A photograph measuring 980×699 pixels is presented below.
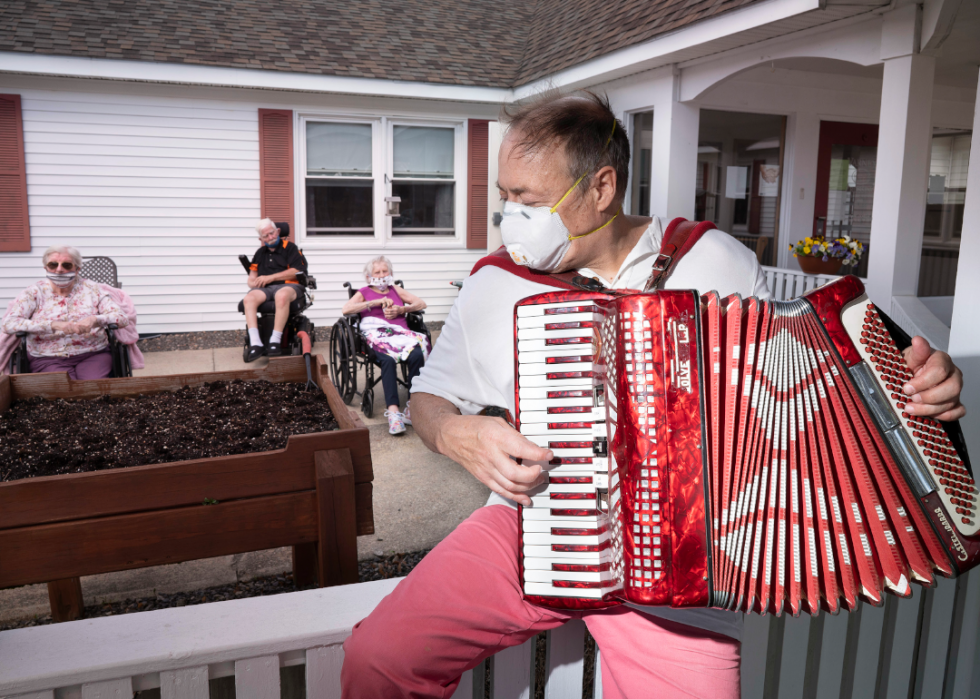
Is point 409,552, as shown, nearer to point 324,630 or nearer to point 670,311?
point 324,630

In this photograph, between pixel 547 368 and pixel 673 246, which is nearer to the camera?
pixel 547 368

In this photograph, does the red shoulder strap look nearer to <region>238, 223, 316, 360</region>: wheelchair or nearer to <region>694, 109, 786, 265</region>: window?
<region>238, 223, 316, 360</region>: wheelchair

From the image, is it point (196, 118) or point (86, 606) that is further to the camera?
point (196, 118)

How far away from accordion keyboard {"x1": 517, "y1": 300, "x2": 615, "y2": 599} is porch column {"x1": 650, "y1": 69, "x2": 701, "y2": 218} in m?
5.60

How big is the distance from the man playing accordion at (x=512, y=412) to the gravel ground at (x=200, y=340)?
601cm

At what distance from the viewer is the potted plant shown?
6082 mm

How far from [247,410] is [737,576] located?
2303 mm

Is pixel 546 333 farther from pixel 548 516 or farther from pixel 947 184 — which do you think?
pixel 947 184

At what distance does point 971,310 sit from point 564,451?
1220 mm

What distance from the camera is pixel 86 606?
101 inches

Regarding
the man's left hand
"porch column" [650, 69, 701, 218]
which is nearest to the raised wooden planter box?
the man's left hand

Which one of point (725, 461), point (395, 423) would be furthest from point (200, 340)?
point (725, 461)

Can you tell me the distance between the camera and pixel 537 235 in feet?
4.66

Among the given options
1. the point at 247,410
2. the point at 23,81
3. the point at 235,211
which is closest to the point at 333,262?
the point at 235,211
